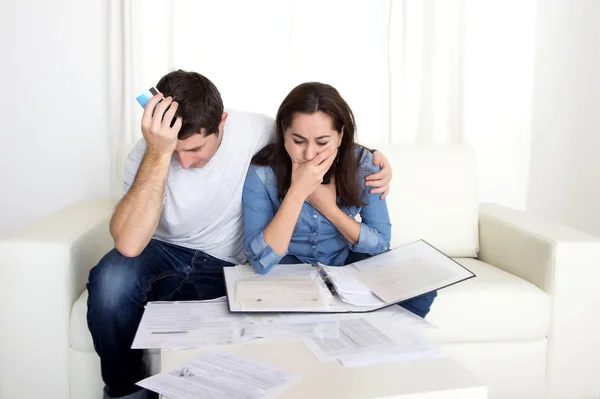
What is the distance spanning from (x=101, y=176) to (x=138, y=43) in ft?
2.02

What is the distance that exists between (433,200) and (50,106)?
5.58ft

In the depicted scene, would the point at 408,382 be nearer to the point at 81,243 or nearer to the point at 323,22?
the point at 81,243

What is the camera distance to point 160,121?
61.3 inches

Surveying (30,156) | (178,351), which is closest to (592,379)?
(178,351)

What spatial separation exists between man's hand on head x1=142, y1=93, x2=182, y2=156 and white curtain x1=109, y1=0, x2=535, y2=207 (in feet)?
4.18

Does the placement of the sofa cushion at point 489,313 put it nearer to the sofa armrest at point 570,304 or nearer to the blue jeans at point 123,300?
the sofa armrest at point 570,304

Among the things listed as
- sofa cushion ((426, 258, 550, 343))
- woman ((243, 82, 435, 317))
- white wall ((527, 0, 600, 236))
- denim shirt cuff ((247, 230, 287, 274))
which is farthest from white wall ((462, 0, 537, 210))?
denim shirt cuff ((247, 230, 287, 274))

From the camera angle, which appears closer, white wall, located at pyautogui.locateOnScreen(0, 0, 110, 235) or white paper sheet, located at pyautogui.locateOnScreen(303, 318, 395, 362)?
white paper sheet, located at pyautogui.locateOnScreen(303, 318, 395, 362)

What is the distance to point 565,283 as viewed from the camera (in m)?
1.99

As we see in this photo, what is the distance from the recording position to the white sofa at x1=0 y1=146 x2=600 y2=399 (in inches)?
69.6

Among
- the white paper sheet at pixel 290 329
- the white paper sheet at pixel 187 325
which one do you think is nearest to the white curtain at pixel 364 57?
the white paper sheet at pixel 187 325

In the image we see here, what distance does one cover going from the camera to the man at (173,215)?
1.62 meters

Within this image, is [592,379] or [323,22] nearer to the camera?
[592,379]

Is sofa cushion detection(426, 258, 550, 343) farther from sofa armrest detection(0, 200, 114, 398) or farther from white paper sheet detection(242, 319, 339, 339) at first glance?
sofa armrest detection(0, 200, 114, 398)
